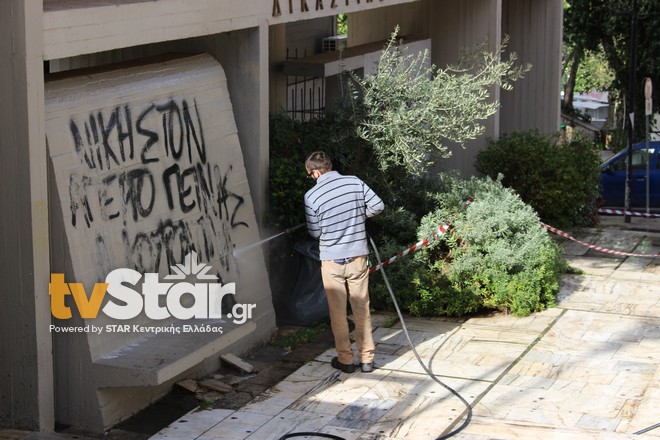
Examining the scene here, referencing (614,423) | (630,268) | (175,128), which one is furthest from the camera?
(630,268)

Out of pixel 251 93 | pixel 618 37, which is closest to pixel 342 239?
pixel 251 93

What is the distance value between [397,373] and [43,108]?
3460mm

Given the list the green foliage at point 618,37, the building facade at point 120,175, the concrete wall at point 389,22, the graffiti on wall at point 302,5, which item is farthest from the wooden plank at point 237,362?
the green foliage at point 618,37

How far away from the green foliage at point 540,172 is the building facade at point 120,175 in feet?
15.9

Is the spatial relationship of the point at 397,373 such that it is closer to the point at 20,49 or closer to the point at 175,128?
the point at 175,128

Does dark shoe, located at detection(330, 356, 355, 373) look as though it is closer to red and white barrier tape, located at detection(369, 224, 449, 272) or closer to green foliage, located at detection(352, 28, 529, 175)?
A: red and white barrier tape, located at detection(369, 224, 449, 272)

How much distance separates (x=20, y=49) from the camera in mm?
6770

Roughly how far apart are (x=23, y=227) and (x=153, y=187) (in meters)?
1.44

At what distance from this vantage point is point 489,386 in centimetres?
832

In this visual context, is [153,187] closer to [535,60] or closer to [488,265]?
[488,265]

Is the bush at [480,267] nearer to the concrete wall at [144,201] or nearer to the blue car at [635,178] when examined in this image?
the concrete wall at [144,201]

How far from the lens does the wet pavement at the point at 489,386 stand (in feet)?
24.4

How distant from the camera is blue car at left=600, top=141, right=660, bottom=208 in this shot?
1853 cm

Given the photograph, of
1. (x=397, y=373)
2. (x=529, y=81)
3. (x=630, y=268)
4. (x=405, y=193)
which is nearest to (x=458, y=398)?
(x=397, y=373)
